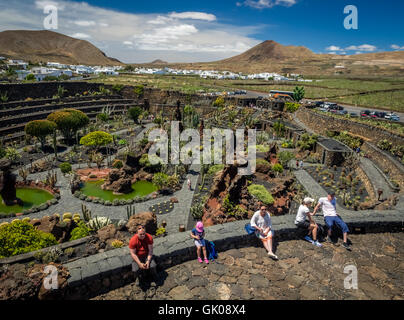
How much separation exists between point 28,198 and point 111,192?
4.29m

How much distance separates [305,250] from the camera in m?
6.67

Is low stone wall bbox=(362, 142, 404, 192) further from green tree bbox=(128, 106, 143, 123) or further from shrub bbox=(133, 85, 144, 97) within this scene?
shrub bbox=(133, 85, 144, 97)

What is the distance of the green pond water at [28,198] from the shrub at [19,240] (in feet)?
23.7

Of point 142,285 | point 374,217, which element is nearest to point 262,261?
point 142,285

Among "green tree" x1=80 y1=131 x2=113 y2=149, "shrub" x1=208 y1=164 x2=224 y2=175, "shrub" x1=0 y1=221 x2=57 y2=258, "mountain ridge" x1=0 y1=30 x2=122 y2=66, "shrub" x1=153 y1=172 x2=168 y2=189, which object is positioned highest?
"mountain ridge" x1=0 y1=30 x2=122 y2=66

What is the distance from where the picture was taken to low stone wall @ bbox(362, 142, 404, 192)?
1614 centimetres

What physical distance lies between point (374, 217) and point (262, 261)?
379 centimetres

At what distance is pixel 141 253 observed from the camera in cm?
545

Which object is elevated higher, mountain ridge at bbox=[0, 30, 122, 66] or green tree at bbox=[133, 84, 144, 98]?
mountain ridge at bbox=[0, 30, 122, 66]

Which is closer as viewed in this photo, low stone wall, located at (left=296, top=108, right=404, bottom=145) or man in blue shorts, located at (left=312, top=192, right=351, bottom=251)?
man in blue shorts, located at (left=312, top=192, right=351, bottom=251)

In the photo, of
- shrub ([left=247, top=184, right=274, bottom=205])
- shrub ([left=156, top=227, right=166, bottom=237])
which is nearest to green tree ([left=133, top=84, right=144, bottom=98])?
shrub ([left=247, top=184, right=274, bottom=205])

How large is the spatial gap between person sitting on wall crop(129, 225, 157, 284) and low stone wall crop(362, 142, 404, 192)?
15.1m

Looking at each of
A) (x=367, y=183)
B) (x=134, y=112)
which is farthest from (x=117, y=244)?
A: (x=134, y=112)

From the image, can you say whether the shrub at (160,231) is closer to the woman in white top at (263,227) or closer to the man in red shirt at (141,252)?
the woman in white top at (263,227)
